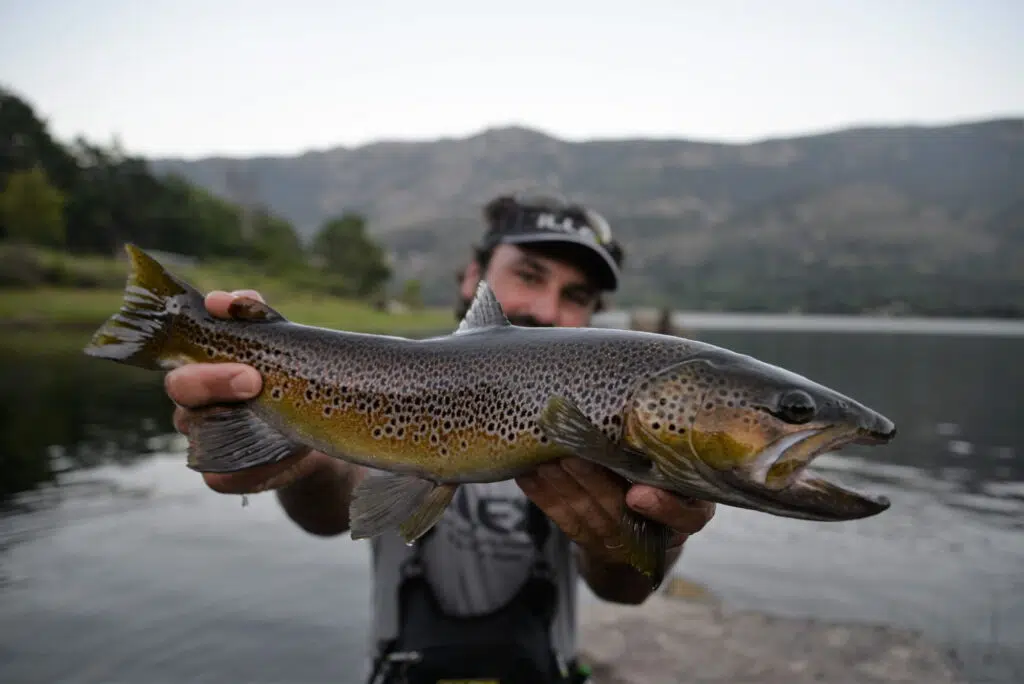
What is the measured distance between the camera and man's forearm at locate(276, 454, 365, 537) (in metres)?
4.23

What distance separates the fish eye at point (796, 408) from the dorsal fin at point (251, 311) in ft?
7.35

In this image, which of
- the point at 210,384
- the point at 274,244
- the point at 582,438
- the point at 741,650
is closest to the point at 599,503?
the point at 582,438

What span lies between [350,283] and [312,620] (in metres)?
94.7

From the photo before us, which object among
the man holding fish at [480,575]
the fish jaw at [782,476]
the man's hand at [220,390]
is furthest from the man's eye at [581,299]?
the fish jaw at [782,476]

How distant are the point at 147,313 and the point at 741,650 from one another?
23.5 feet

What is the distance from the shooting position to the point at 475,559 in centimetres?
458

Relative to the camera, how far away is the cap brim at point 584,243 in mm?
5234

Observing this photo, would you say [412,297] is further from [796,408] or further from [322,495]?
[796,408]

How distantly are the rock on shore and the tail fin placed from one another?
5886 millimetres

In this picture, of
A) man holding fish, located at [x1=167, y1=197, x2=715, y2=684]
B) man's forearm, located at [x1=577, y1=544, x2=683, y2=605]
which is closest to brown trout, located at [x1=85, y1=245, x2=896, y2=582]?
man holding fish, located at [x1=167, y1=197, x2=715, y2=684]

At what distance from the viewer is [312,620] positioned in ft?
30.2

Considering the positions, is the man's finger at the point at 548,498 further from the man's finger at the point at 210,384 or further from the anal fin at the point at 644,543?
the man's finger at the point at 210,384

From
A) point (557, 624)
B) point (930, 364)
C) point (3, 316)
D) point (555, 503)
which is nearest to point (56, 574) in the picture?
point (557, 624)

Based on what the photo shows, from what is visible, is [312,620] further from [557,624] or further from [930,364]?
[930,364]
